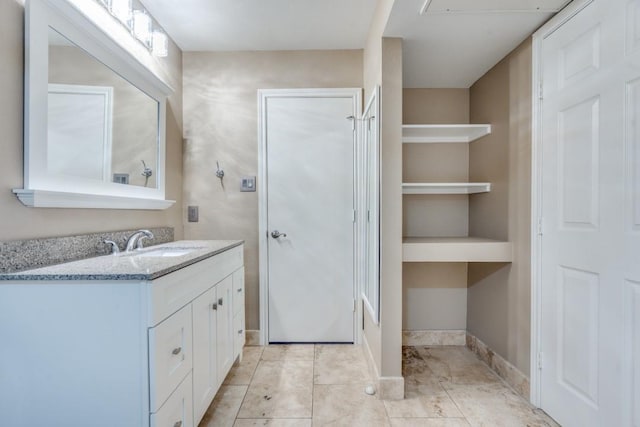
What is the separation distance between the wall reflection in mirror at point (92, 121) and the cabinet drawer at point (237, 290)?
32.6 inches

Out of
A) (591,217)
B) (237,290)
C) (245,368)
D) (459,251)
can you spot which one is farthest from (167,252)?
(591,217)

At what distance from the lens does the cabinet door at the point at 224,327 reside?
1.77 m

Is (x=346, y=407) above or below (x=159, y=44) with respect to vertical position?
below

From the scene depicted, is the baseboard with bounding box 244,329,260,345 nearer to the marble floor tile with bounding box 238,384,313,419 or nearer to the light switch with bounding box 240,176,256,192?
the marble floor tile with bounding box 238,384,313,419

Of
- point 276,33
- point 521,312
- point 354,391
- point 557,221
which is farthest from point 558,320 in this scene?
point 276,33

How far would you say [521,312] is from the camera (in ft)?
6.16

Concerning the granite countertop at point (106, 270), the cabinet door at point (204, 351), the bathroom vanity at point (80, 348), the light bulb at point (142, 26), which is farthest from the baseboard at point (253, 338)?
the light bulb at point (142, 26)

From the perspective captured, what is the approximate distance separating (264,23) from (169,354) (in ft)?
6.99

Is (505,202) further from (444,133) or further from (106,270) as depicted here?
(106,270)

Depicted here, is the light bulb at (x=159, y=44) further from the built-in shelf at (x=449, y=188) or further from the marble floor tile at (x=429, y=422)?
the marble floor tile at (x=429, y=422)

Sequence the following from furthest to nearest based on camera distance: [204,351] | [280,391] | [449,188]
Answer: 1. [449,188]
2. [280,391]
3. [204,351]

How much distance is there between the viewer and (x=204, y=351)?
1.56m

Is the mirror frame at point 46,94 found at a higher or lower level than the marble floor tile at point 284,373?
higher

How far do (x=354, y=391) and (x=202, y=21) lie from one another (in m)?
2.63
